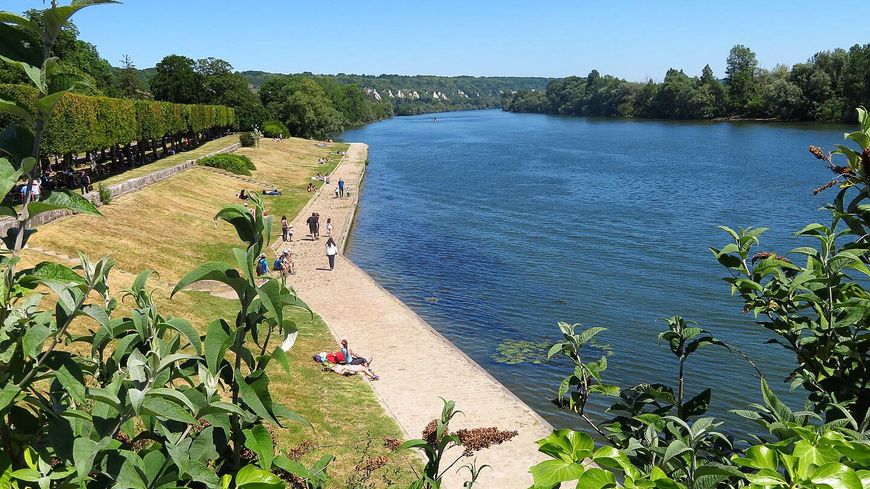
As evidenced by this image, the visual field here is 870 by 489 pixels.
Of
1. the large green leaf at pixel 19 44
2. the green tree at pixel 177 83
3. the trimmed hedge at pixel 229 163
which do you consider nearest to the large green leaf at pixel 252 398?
the large green leaf at pixel 19 44

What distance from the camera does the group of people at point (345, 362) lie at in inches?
681

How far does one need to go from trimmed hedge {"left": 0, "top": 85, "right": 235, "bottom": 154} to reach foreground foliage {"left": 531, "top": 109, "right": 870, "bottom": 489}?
23.3 metres

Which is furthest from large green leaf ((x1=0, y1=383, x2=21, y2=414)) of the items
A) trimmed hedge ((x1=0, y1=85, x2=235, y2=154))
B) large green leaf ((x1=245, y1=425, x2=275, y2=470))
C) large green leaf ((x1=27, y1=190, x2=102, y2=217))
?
trimmed hedge ((x1=0, y1=85, x2=235, y2=154))

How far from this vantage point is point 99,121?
39156mm

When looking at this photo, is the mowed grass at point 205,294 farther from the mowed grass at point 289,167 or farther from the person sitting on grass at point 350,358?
the person sitting on grass at point 350,358

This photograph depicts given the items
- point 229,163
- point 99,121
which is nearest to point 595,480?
point 99,121

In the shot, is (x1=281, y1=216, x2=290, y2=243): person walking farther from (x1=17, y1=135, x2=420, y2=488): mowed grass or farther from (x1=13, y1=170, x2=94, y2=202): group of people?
(x1=13, y1=170, x2=94, y2=202): group of people

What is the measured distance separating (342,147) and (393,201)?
4382 centimetres

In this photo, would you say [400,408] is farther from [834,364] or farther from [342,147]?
[342,147]

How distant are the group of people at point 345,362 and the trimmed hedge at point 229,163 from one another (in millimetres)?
37113

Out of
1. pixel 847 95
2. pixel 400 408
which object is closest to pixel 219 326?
pixel 400 408

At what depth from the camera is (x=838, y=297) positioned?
16.3 ft

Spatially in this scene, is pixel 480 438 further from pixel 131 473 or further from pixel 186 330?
pixel 131 473

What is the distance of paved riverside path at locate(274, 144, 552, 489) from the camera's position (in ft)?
43.7
